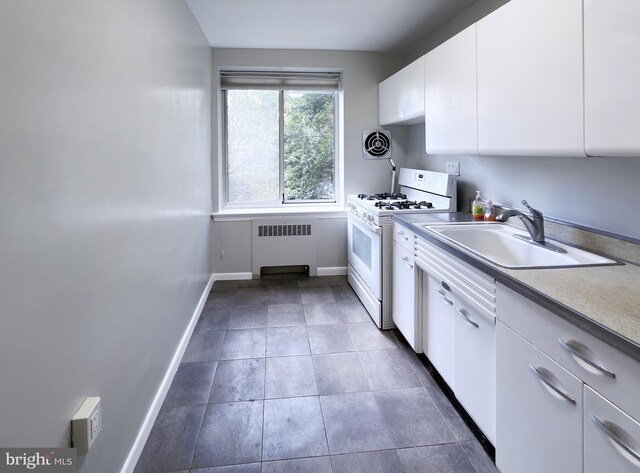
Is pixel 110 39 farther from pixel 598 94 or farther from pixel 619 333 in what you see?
pixel 619 333

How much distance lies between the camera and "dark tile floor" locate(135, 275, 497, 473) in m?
1.78

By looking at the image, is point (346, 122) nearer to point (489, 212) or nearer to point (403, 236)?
point (403, 236)

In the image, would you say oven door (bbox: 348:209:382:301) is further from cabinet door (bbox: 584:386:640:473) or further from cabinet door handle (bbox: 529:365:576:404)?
cabinet door (bbox: 584:386:640:473)

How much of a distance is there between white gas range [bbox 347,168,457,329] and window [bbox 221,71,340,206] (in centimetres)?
87

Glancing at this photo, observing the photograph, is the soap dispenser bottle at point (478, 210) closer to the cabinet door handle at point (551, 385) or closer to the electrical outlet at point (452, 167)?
the electrical outlet at point (452, 167)

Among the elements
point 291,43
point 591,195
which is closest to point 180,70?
point 291,43

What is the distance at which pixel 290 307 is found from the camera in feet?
12.0

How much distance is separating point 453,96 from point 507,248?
0.97 m

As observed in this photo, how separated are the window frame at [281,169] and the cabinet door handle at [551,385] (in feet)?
11.2

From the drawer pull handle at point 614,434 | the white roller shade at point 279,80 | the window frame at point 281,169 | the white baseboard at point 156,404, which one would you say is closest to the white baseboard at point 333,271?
the window frame at point 281,169

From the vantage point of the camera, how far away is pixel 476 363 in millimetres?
1835

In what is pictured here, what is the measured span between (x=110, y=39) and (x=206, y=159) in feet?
8.26

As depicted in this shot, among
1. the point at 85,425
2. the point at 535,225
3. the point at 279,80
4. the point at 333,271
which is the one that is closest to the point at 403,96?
the point at 279,80

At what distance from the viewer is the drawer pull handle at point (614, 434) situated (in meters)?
0.94
